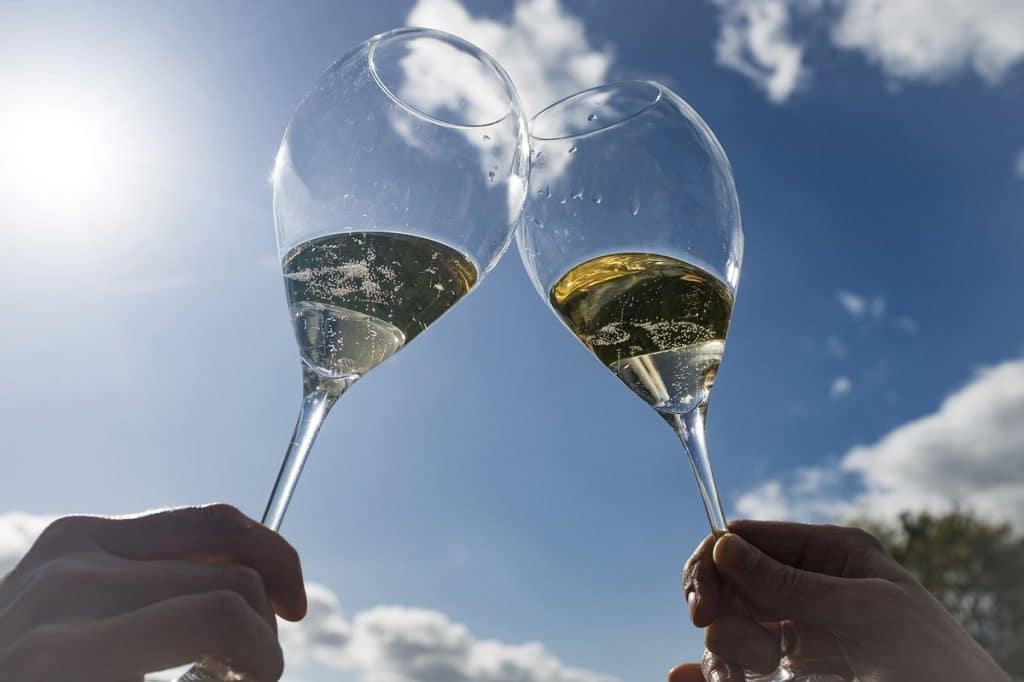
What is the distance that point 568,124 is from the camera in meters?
2.38

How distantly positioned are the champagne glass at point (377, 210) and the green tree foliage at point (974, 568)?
29666mm

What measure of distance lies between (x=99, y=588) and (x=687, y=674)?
2039 millimetres

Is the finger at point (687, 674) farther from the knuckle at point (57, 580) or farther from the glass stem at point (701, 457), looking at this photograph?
the knuckle at point (57, 580)

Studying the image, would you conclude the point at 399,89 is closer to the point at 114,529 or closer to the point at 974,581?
the point at 114,529

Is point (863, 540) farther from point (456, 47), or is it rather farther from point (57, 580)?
point (57, 580)

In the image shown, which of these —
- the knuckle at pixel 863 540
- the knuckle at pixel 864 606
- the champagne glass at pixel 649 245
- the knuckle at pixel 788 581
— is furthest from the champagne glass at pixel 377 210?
the knuckle at pixel 863 540

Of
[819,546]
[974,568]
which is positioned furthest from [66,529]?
[974,568]

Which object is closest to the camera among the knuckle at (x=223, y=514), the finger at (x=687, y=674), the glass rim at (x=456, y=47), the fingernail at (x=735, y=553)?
the knuckle at (x=223, y=514)

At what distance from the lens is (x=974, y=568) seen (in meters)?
29.6

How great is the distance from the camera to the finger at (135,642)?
1.09 meters

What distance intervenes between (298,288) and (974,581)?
33617 millimetres

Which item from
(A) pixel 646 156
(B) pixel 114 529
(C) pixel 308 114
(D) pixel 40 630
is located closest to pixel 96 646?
(D) pixel 40 630

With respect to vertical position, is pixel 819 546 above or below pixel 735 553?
above

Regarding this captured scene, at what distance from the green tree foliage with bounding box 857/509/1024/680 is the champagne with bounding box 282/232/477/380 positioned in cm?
2982
